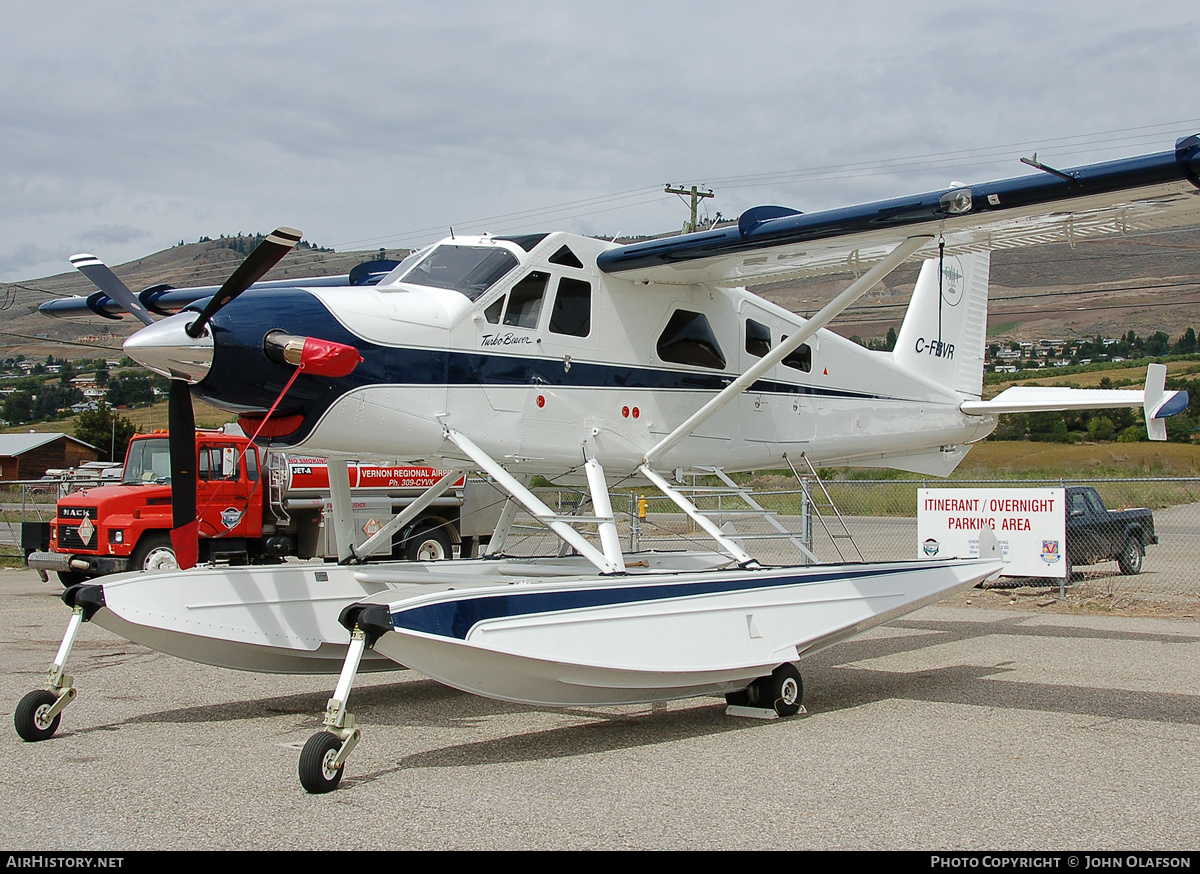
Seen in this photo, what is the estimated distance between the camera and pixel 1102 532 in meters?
15.9

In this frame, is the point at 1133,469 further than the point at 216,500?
Yes

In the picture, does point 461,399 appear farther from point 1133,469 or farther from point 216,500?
point 1133,469

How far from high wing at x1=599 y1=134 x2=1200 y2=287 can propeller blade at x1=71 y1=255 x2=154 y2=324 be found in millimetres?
3677

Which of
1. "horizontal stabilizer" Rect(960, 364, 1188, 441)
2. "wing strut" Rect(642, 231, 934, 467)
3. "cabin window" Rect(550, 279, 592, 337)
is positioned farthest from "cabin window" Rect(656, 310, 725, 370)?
"horizontal stabilizer" Rect(960, 364, 1188, 441)

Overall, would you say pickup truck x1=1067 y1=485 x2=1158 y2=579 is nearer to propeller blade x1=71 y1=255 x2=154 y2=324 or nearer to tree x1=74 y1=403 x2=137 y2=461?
propeller blade x1=71 y1=255 x2=154 y2=324

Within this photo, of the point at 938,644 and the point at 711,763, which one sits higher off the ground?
the point at 711,763

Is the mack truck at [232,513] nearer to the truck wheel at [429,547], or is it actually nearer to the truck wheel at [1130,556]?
the truck wheel at [429,547]

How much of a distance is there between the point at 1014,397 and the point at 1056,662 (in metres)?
3.10

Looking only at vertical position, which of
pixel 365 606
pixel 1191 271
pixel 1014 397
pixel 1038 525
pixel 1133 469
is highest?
pixel 1191 271

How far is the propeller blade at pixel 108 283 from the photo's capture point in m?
7.48
